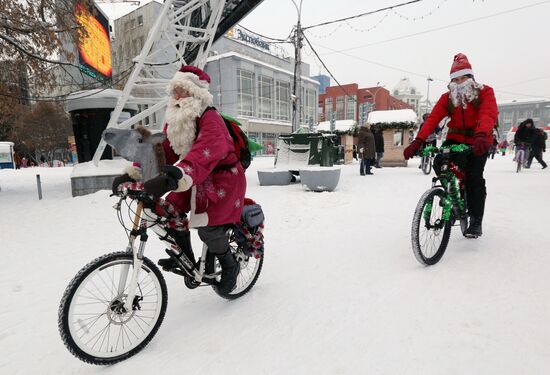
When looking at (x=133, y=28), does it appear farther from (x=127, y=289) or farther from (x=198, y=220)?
(x=127, y=289)

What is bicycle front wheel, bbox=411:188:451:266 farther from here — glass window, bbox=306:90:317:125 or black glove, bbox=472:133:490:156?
glass window, bbox=306:90:317:125

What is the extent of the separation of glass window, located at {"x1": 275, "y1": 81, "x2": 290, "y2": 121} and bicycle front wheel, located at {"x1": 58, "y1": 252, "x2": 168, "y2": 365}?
4056 centimetres

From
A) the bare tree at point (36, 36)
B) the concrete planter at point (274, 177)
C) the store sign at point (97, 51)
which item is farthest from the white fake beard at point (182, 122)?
the store sign at point (97, 51)

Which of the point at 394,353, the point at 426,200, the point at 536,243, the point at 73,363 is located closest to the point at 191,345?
the point at 73,363

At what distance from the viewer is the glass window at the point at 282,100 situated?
135 feet

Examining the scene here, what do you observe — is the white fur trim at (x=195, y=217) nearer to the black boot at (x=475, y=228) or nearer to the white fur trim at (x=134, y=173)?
the white fur trim at (x=134, y=173)

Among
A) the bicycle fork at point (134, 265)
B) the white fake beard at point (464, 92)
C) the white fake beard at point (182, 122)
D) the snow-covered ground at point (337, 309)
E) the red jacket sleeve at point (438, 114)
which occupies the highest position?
the white fake beard at point (464, 92)

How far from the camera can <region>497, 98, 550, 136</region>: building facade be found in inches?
3807

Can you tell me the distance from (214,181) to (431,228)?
209 centimetres

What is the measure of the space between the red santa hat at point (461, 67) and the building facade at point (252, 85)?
30.7 meters

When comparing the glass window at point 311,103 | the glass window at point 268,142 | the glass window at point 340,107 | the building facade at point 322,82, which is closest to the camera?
the glass window at point 268,142

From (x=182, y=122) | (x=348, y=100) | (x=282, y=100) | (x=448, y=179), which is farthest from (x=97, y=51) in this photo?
(x=348, y=100)

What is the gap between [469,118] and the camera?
3.12m

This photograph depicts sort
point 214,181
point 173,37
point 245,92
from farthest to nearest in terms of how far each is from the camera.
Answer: point 245,92 < point 173,37 < point 214,181
